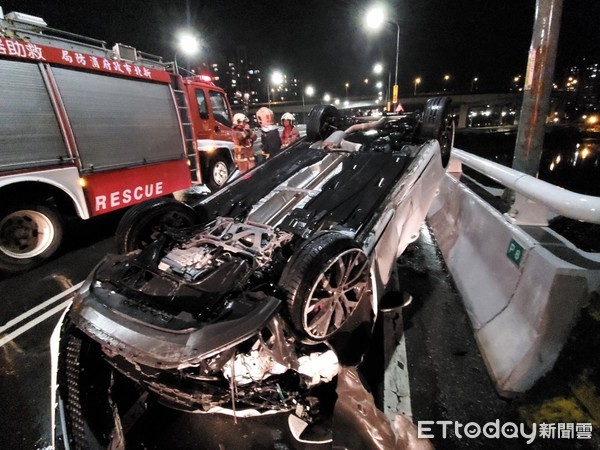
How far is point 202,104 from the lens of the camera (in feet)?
26.4

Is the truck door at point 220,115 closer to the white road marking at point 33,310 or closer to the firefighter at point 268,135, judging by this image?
the firefighter at point 268,135

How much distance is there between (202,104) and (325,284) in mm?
7442

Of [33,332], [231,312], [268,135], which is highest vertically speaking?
[268,135]

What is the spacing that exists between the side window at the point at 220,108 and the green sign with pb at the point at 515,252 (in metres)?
7.85

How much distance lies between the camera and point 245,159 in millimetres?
7270

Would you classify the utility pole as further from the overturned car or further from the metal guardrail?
the overturned car

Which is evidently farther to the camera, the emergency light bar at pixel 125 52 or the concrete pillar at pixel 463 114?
the concrete pillar at pixel 463 114

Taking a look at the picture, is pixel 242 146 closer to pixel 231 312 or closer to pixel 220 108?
pixel 220 108

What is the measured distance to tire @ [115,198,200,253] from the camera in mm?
2729

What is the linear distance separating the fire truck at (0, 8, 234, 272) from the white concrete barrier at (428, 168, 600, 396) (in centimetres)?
537

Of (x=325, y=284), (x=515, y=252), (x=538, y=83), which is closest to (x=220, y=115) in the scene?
A: (x=538, y=83)

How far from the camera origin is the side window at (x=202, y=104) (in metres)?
7.89

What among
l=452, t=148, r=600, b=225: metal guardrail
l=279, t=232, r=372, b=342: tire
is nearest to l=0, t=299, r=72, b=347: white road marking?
l=279, t=232, r=372, b=342: tire

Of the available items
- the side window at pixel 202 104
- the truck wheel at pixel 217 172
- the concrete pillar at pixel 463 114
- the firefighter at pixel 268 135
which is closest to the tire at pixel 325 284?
the firefighter at pixel 268 135
